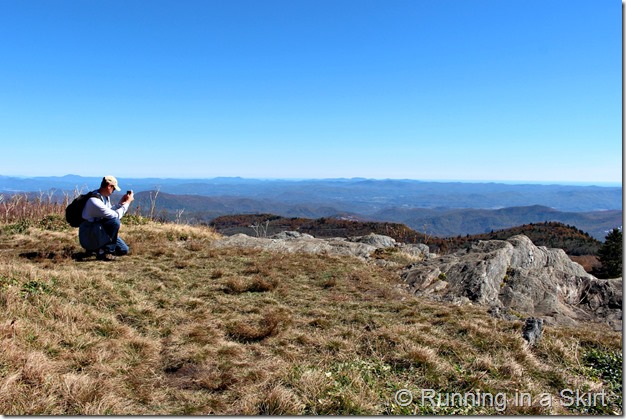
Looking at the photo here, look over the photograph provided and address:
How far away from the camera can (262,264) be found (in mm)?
11875

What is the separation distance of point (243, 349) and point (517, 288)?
919 centimetres

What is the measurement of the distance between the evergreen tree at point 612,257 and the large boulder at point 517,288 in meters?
14.2

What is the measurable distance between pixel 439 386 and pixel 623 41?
592 cm

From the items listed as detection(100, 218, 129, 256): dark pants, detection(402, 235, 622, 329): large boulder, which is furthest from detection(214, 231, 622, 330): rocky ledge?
detection(100, 218, 129, 256): dark pants

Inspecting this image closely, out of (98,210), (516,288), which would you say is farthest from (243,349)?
(516,288)

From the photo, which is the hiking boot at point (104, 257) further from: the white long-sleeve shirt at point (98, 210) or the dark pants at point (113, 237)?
the white long-sleeve shirt at point (98, 210)

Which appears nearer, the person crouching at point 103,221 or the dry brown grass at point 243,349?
the dry brown grass at point 243,349

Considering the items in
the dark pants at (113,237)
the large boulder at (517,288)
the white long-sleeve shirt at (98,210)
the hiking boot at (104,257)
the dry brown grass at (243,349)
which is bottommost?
the large boulder at (517,288)

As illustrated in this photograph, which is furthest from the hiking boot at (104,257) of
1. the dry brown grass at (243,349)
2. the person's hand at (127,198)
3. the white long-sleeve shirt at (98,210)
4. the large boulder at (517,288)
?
the large boulder at (517,288)

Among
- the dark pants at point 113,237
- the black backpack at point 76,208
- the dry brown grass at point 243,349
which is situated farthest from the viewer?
the dark pants at point 113,237

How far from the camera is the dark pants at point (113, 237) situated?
10594mm

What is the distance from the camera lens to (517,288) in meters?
11.1

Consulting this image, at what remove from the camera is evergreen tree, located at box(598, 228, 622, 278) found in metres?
22.8

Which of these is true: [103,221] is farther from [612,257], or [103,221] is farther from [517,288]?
[612,257]
